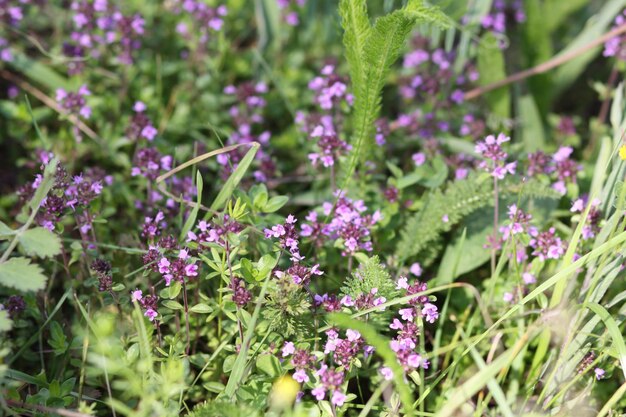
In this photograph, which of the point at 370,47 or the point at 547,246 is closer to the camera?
the point at 370,47

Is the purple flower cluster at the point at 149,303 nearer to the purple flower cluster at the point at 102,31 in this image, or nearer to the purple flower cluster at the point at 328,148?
the purple flower cluster at the point at 328,148

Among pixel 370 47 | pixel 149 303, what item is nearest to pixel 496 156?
pixel 370 47

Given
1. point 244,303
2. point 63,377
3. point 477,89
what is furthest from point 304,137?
point 63,377

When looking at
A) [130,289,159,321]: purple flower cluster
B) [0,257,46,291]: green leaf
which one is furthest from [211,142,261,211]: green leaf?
[0,257,46,291]: green leaf

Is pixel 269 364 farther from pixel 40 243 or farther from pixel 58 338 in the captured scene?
pixel 40 243

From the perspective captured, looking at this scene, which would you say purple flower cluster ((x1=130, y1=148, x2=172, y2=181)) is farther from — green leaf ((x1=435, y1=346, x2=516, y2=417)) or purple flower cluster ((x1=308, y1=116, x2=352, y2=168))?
green leaf ((x1=435, y1=346, x2=516, y2=417))

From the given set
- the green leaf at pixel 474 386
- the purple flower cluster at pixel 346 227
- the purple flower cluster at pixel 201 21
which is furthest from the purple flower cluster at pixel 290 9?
the green leaf at pixel 474 386

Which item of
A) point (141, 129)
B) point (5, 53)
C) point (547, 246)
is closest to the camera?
point (547, 246)
